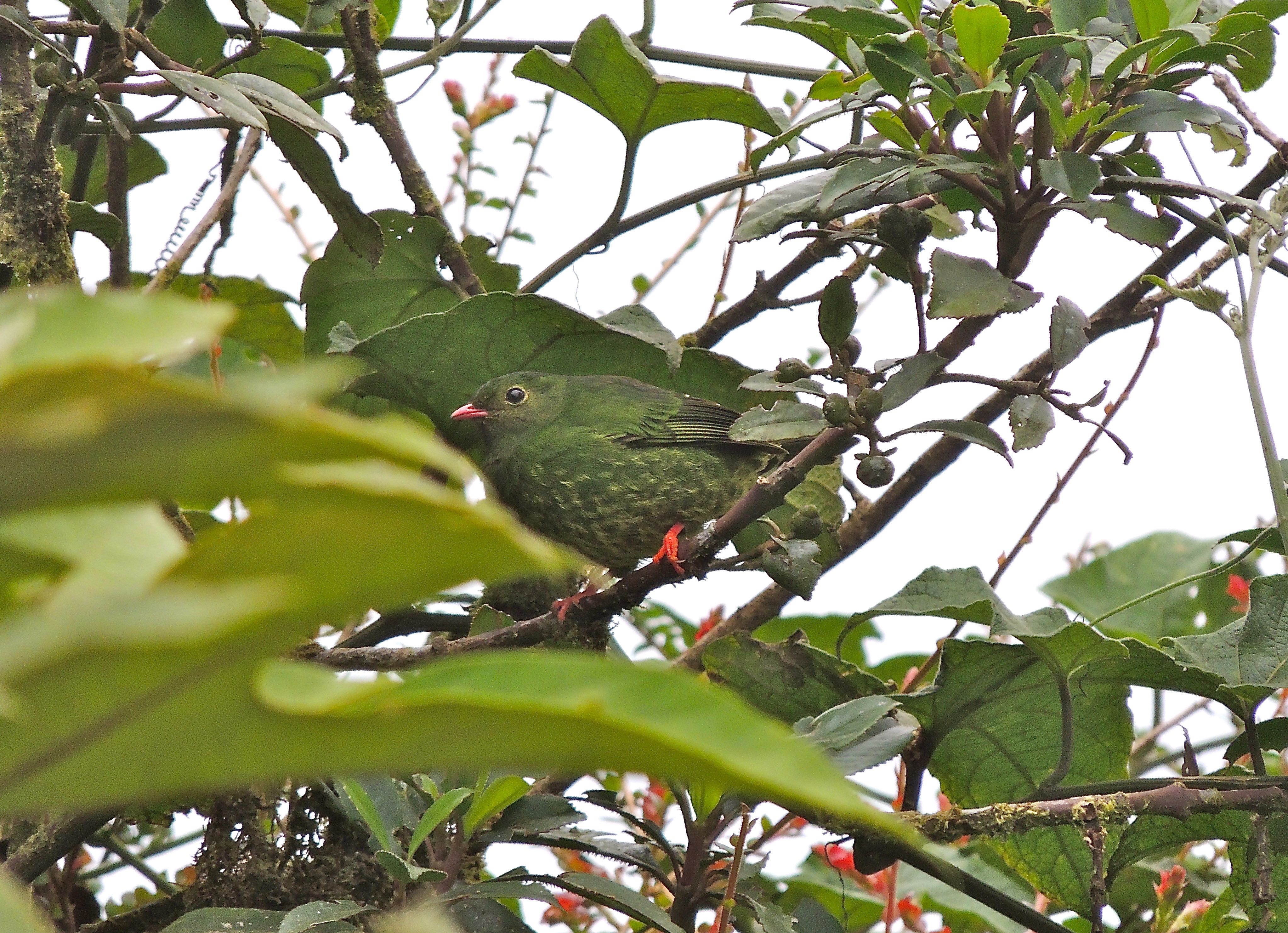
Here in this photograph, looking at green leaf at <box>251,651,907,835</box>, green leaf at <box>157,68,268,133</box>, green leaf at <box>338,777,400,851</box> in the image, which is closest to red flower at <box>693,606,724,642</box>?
green leaf at <box>338,777,400,851</box>

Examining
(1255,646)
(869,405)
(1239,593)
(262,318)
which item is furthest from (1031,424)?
(262,318)

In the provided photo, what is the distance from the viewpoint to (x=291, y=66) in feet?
6.97

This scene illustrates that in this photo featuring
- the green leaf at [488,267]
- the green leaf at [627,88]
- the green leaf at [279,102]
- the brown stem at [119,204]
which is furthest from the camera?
the green leaf at [488,267]

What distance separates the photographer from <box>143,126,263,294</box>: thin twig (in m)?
2.17

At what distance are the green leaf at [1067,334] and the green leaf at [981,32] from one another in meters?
0.30

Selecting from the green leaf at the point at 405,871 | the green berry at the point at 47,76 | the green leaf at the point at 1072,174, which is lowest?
the green leaf at the point at 405,871

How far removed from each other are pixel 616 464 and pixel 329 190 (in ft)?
3.33

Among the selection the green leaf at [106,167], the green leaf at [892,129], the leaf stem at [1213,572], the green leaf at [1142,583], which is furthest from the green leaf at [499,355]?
the green leaf at [1142,583]

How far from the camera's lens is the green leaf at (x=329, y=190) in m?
1.70

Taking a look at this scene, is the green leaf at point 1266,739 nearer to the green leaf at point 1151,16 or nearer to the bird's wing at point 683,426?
the green leaf at point 1151,16

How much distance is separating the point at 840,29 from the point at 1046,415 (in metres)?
0.55

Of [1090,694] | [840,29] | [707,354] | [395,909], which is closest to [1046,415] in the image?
[1090,694]

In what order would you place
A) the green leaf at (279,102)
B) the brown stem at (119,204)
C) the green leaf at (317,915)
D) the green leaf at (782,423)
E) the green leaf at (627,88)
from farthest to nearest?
the brown stem at (119,204) → the green leaf at (627,88) → the green leaf at (279,102) → the green leaf at (782,423) → the green leaf at (317,915)

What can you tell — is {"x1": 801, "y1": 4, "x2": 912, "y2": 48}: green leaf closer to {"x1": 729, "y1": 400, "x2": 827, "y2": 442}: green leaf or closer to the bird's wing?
{"x1": 729, "y1": 400, "x2": 827, "y2": 442}: green leaf
